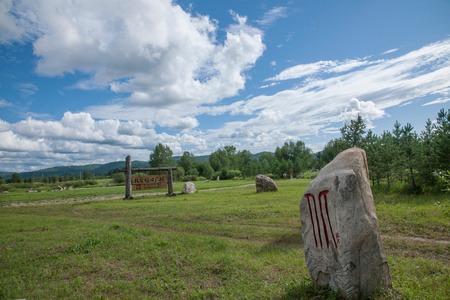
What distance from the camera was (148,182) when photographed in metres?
28.0

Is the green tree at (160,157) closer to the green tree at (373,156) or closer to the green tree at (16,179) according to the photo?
the green tree at (16,179)

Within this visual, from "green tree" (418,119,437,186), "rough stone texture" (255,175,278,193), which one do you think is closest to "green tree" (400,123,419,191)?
"green tree" (418,119,437,186)

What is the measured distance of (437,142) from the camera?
18.0 meters

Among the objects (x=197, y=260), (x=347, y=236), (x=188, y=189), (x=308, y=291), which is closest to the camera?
(x=347, y=236)

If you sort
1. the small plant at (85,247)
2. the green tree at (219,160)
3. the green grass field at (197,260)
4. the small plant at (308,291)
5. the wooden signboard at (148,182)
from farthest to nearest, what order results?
the green tree at (219,160)
the wooden signboard at (148,182)
the small plant at (85,247)
the green grass field at (197,260)
the small plant at (308,291)

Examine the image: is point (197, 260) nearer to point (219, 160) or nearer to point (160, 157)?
point (160, 157)

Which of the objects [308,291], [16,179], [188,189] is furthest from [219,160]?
[308,291]

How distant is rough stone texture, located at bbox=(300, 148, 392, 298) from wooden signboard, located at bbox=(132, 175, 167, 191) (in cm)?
2450

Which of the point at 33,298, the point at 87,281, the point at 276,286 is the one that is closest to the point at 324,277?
the point at 276,286

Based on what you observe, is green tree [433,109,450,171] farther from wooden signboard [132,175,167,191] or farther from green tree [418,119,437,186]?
wooden signboard [132,175,167,191]

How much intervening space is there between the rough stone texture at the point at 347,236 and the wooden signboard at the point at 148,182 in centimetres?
2450

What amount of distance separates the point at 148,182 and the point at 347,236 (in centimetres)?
2564

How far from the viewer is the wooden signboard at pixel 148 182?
2717cm

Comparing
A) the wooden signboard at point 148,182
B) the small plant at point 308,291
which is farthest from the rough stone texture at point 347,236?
the wooden signboard at point 148,182
